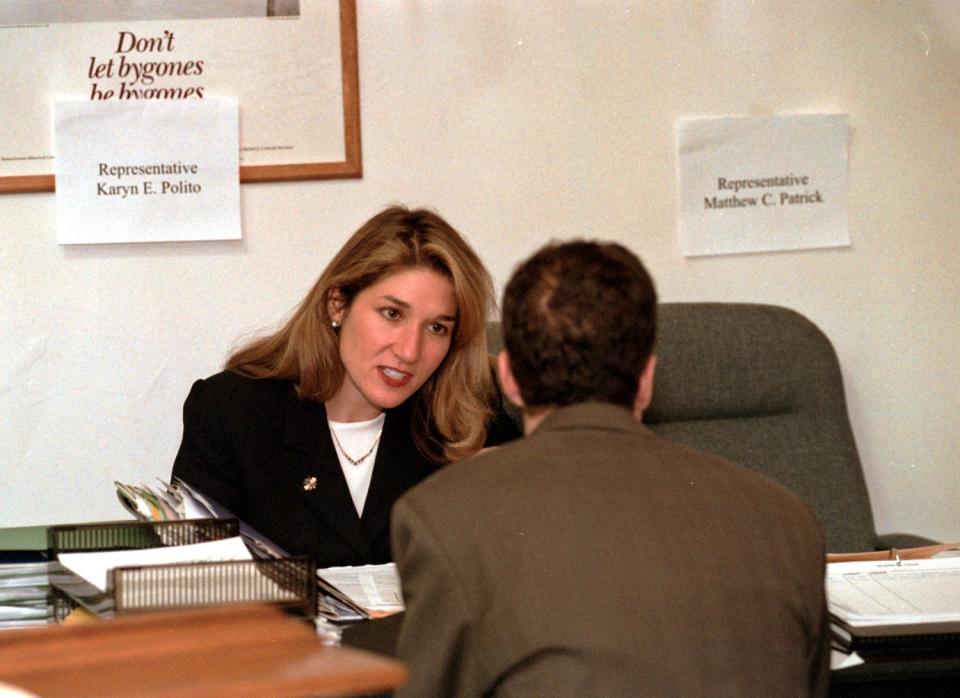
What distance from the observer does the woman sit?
7.35ft

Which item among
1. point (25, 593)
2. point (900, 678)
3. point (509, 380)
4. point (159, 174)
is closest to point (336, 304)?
point (159, 174)

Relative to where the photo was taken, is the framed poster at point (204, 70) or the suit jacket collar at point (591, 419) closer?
the suit jacket collar at point (591, 419)

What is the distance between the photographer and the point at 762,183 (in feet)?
9.27

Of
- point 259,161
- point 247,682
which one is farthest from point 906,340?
point 247,682

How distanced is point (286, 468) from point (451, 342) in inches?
15.7

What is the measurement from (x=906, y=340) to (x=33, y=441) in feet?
6.45

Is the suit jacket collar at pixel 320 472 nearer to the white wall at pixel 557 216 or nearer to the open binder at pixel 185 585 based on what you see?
the white wall at pixel 557 216

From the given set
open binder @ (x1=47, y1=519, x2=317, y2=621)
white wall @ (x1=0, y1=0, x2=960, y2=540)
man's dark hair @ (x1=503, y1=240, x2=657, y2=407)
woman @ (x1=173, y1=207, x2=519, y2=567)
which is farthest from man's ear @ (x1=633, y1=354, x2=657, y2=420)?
white wall @ (x1=0, y1=0, x2=960, y2=540)

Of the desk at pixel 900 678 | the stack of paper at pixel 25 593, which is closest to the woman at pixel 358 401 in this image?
the stack of paper at pixel 25 593

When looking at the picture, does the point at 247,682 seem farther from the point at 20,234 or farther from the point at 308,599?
the point at 20,234

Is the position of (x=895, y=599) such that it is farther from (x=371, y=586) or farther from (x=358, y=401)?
(x=358, y=401)

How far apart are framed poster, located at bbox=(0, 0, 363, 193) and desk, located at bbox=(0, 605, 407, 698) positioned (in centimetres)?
195

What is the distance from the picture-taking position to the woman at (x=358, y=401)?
7.35 feet

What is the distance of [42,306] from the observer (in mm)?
2662
